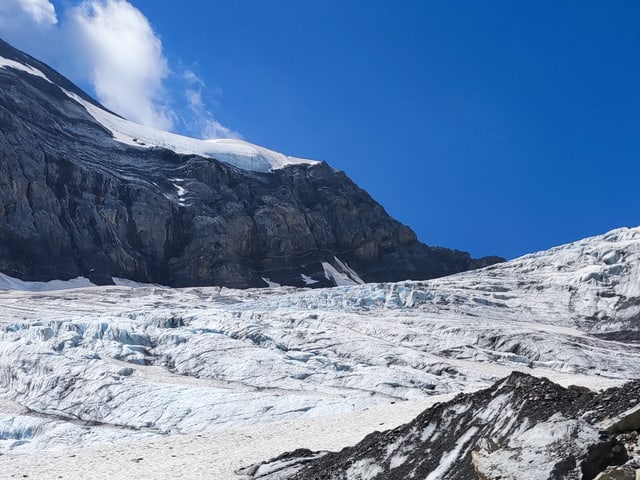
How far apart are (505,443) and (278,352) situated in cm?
3761

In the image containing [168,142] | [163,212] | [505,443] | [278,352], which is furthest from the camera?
[168,142]

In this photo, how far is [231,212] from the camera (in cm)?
14650

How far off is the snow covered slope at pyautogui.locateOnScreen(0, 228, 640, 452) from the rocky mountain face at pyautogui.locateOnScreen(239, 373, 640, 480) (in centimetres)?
1393

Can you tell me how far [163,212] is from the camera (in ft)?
452

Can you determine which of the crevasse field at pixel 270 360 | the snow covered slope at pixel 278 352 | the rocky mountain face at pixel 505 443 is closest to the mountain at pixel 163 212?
the snow covered slope at pixel 278 352

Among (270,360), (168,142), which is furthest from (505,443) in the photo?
(168,142)

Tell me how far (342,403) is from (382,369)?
43.8 feet

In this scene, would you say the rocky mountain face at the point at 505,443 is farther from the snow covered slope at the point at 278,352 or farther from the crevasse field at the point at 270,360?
the snow covered slope at the point at 278,352

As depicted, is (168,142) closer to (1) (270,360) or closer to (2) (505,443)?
(1) (270,360)

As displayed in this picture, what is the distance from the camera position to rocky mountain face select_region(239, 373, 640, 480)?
8.91 metres

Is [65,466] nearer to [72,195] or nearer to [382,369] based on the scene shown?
[382,369]

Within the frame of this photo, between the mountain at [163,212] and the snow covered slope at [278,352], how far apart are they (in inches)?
1177

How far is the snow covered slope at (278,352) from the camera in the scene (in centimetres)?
3152

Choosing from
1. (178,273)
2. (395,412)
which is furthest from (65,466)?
(178,273)
